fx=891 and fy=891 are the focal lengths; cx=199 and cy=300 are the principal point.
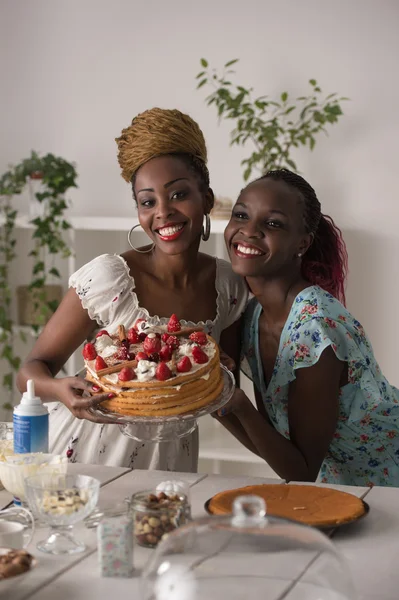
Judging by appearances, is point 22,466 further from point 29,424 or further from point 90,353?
point 90,353

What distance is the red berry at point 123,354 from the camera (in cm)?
193

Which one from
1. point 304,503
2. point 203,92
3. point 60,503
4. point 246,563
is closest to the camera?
point 246,563

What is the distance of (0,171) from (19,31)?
0.68 metres

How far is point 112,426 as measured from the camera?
229 cm

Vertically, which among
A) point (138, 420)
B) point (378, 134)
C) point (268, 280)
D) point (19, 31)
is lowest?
point (138, 420)

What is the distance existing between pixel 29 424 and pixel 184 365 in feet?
1.20

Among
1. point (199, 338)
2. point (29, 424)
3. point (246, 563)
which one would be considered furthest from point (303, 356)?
point (246, 563)

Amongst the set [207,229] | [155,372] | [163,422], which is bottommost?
[163,422]

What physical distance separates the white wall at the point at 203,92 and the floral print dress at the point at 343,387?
4.91ft

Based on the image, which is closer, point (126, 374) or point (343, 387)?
point (126, 374)

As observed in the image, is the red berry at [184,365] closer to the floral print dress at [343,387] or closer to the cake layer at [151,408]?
the cake layer at [151,408]

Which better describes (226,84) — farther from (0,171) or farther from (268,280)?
(268,280)

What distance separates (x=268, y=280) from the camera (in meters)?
2.25

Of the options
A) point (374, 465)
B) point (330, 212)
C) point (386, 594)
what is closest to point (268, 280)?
point (374, 465)
